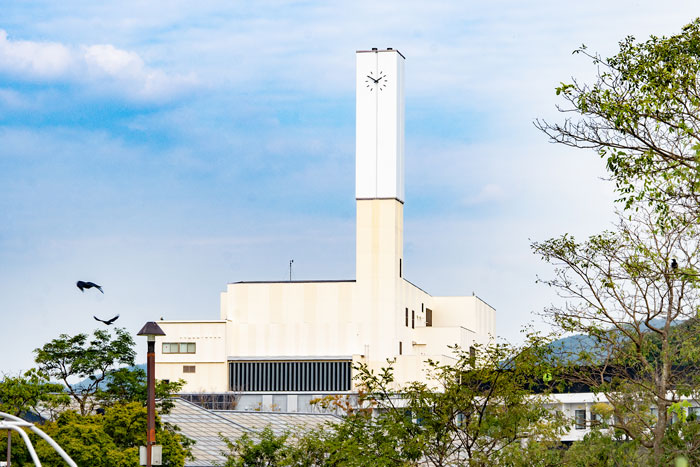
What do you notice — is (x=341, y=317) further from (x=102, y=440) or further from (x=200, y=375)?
(x=102, y=440)

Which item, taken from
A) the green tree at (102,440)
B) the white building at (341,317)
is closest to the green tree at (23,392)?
the green tree at (102,440)

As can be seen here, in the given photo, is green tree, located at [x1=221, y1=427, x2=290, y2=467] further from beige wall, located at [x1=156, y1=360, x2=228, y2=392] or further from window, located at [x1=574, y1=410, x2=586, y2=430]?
beige wall, located at [x1=156, y1=360, x2=228, y2=392]

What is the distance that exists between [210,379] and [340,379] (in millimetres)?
10773

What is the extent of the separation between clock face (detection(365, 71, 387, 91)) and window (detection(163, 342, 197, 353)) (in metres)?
26.1

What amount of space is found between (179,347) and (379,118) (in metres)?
25.4

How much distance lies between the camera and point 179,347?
3743 inches

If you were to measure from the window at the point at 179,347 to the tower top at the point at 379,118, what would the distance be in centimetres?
1985

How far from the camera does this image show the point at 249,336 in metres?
95.1

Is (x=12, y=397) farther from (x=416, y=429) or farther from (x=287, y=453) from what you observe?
(x=416, y=429)

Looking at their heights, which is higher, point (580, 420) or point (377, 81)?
point (377, 81)

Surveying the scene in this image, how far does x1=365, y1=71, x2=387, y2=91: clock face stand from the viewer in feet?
302

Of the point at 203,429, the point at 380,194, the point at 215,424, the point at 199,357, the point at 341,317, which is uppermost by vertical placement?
the point at 380,194

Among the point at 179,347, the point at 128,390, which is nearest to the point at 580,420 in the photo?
the point at 128,390

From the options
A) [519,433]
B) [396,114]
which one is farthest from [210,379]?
[519,433]
